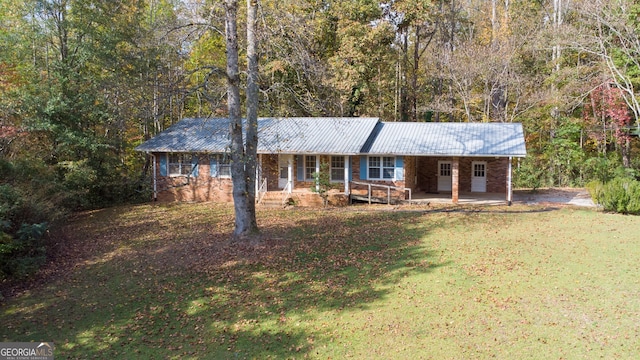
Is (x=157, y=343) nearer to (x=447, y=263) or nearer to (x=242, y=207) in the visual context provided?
(x=242, y=207)

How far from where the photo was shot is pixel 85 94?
1922 cm

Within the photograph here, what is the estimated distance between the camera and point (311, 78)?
38.5ft

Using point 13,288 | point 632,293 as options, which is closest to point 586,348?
point 632,293

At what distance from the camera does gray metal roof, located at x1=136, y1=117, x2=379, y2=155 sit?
19.9 metres

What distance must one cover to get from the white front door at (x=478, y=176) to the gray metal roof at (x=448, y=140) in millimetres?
2107

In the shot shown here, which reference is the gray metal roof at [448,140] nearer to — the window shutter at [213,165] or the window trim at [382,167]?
the window trim at [382,167]

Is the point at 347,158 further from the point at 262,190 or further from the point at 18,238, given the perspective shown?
the point at 18,238

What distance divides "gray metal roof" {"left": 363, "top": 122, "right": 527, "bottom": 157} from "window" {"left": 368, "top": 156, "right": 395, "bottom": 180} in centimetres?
58

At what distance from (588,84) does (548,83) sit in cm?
227

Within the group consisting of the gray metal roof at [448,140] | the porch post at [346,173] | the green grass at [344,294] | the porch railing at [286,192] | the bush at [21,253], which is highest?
the gray metal roof at [448,140]

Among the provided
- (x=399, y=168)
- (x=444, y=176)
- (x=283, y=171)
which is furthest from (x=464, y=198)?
(x=283, y=171)

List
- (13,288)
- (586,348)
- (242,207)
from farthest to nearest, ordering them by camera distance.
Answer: (242,207), (13,288), (586,348)

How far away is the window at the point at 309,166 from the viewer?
21328mm

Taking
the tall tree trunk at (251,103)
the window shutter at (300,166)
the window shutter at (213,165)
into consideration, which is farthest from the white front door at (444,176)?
the tall tree trunk at (251,103)
